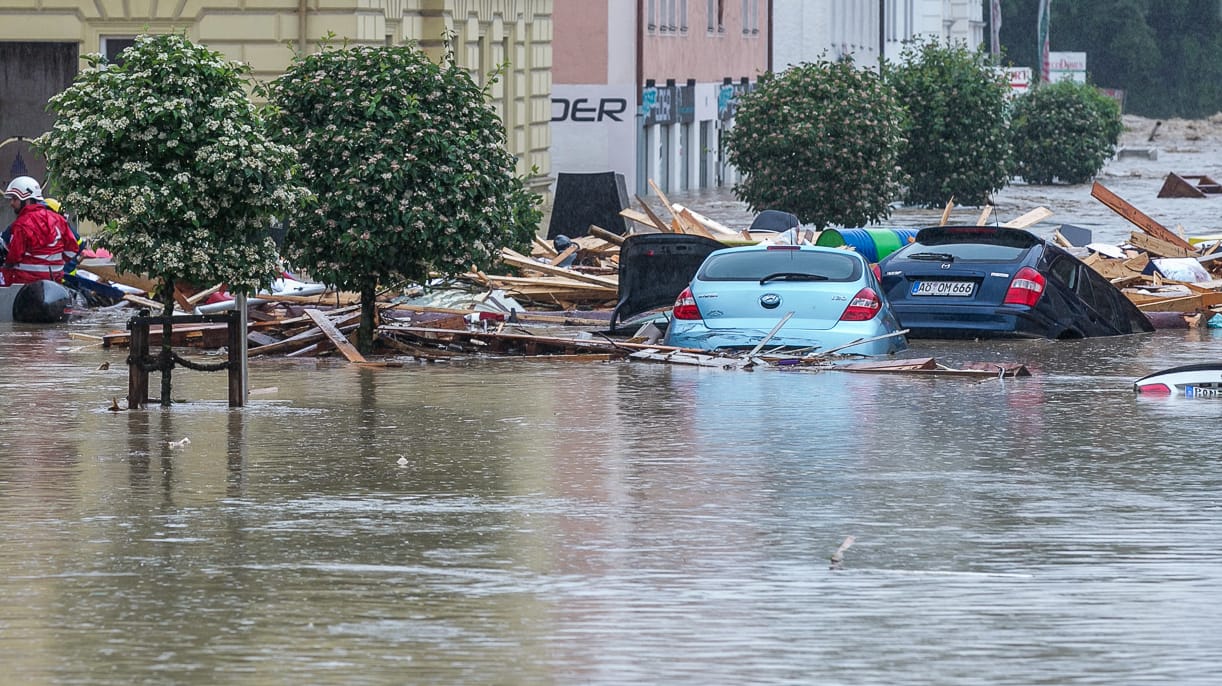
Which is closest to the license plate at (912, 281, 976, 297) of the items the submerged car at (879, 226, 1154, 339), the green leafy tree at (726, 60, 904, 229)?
the submerged car at (879, 226, 1154, 339)

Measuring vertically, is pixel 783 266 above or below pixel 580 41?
below

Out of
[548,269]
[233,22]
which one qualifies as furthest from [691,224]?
[233,22]

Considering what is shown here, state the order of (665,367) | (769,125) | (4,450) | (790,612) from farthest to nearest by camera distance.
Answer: (769,125) < (665,367) < (4,450) < (790,612)

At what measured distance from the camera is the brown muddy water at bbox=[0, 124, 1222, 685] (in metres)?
7.67

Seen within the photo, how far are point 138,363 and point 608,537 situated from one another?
5529 mm

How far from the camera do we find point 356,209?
19.2 metres

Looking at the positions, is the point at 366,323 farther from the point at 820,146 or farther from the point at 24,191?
the point at 820,146

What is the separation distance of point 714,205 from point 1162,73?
102 metres

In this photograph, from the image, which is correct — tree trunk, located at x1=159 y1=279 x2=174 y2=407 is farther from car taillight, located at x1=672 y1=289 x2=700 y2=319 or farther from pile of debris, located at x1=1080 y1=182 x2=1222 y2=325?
pile of debris, located at x1=1080 y1=182 x2=1222 y2=325

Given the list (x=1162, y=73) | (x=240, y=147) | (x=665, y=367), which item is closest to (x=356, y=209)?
(x=665, y=367)

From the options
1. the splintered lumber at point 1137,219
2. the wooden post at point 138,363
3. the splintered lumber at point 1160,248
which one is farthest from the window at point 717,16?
the wooden post at point 138,363

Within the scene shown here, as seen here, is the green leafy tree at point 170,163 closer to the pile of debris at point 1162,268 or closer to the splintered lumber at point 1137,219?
the pile of debris at point 1162,268

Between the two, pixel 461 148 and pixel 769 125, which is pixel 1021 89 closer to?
pixel 769 125

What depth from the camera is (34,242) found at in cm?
2473
